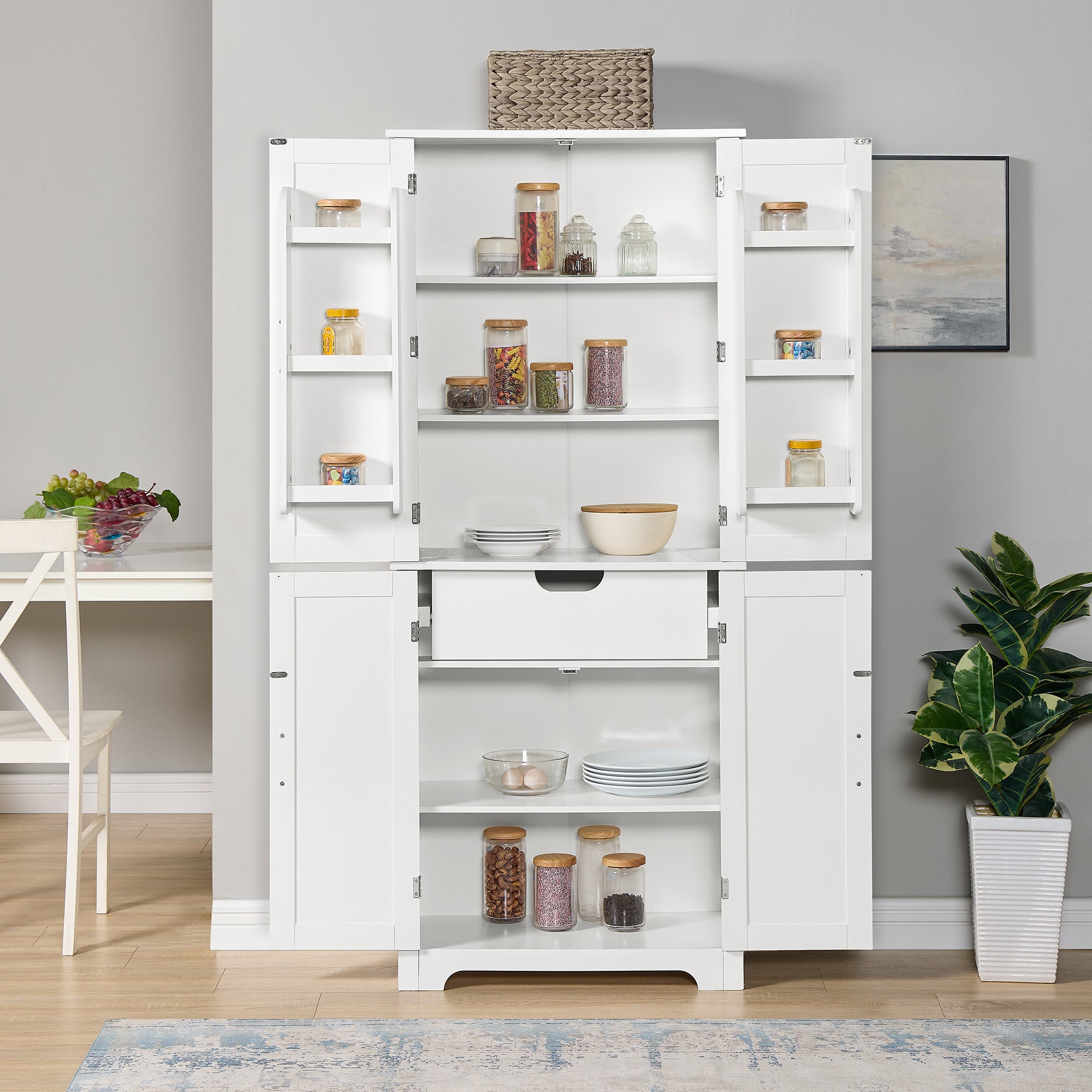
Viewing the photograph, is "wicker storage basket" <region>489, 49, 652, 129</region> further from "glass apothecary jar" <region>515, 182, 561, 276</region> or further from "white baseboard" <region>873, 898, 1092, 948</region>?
"white baseboard" <region>873, 898, 1092, 948</region>

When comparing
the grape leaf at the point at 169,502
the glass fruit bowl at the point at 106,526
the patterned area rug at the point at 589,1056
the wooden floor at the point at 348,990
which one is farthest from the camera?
the grape leaf at the point at 169,502

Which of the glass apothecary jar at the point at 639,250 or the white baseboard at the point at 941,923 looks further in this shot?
the white baseboard at the point at 941,923

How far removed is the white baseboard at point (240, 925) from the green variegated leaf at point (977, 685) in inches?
68.6

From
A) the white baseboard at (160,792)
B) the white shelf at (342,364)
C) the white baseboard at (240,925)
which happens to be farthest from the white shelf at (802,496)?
the white baseboard at (160,792)

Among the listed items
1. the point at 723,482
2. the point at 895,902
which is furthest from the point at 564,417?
the point at 895,902

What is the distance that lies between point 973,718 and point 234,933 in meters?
1.85

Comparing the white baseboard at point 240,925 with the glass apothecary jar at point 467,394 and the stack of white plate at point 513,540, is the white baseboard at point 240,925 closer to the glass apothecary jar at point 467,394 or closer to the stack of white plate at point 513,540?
the stack of white plate at point 513,540

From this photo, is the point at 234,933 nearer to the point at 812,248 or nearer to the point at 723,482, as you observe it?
the point at 723,482

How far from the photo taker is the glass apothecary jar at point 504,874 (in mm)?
2688

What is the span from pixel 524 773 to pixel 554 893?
293 mm

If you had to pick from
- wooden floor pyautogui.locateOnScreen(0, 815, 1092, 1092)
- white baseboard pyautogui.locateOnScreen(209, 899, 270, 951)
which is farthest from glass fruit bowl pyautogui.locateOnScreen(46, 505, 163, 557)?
white baseboard pyautogui.locateOnScreen(209, 899, 270, 951)

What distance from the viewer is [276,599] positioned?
257 centimetres

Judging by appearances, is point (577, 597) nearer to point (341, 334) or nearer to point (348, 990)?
point (341, 334)

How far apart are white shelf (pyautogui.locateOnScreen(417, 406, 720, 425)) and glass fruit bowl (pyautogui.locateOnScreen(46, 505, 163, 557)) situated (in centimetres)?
121
